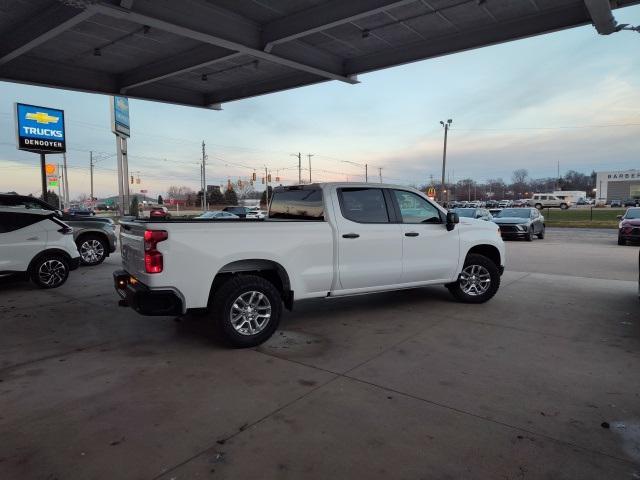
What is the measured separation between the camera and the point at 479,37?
338 inches

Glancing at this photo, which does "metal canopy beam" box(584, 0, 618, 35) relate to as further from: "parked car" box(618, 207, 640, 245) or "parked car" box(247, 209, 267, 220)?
"parked car" box(618, 207, 640, 245)

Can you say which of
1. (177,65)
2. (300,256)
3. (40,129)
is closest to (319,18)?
(177,65)

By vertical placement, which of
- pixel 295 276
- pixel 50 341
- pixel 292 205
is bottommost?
pixel 50 341

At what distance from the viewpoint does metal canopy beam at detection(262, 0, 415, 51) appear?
290 inches

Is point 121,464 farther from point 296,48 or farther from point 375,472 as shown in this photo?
point 296,48

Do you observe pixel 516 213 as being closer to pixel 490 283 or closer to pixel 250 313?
pixel 490 283

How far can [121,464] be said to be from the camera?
293 cm

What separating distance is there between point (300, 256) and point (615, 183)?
14386 cm

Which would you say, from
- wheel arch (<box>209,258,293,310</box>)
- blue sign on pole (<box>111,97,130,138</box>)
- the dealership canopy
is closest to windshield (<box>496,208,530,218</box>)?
the dealership canopy

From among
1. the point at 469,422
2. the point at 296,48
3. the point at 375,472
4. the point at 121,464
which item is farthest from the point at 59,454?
the point at 296,48

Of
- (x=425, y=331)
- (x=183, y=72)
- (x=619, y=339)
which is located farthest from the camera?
(x=183, y=72)

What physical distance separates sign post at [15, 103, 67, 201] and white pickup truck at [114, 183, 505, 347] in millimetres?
16827

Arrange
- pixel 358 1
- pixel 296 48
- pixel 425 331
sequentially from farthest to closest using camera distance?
pixel 296 48 < pixel 358 1 < pixel 425 331

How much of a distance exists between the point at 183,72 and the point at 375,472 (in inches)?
395
